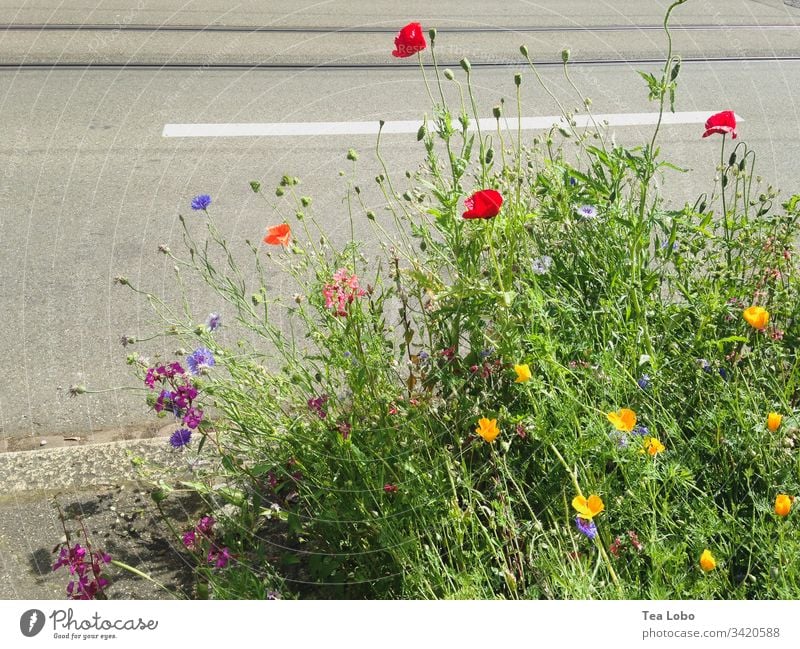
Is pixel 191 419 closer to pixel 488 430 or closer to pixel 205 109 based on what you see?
pixel 488 430

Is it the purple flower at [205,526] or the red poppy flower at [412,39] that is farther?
the red poppy flower at [412,39]

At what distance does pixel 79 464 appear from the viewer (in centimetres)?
294

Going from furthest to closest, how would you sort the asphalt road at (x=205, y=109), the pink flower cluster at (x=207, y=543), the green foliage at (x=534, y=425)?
the asphalt road at (x=205, y=109)
the pink flower cluster at (x=207, y=543)
the green foliage at (x=534, y=425)

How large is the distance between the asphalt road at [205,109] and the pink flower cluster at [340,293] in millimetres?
1315

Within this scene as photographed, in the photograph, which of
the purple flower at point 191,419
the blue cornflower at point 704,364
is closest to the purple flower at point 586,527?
the blue cornflower at point 704,364

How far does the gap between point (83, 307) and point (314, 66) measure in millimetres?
3013

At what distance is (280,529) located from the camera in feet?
8.17

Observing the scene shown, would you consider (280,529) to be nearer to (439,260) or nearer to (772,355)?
(439,260)

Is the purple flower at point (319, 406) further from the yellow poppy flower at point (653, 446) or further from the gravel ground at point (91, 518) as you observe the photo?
the yellow poppy flower at point (653, 446)

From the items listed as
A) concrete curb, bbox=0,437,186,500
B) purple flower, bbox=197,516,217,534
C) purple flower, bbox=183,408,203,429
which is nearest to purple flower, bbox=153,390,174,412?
purple flower, bbox=183,408,203,429

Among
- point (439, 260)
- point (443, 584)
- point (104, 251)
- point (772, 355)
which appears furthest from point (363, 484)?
point (104, 251)

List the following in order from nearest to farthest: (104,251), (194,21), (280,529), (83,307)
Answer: (280,529)
(83,307)
(104,251)
(194,21)

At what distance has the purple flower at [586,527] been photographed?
198 cm

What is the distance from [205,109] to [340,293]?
3691 mm
